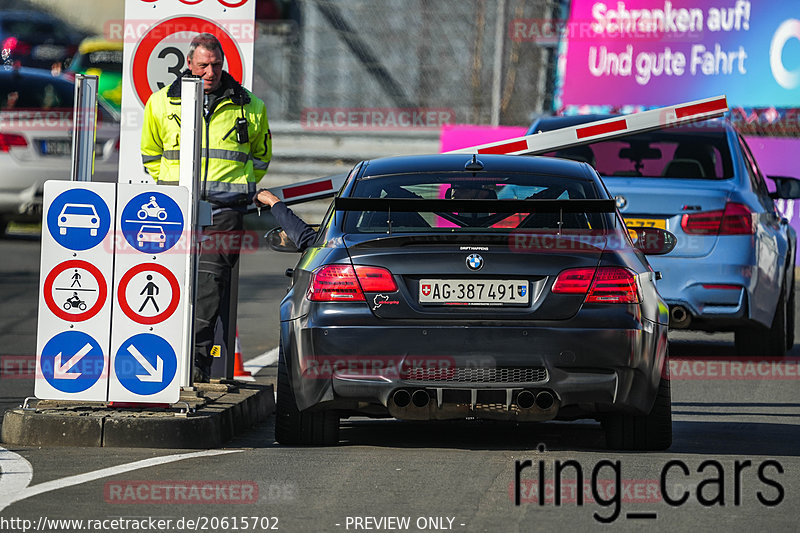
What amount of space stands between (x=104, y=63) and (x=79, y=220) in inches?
902

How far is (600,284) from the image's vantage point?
7.35 metres

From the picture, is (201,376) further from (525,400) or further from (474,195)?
(525,400)

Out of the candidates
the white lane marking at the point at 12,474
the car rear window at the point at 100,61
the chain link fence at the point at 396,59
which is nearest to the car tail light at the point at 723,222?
the white lane marking at the point at 12,474

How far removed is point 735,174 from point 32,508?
7178mm

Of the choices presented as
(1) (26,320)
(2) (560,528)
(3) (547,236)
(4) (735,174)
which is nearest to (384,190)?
(3) (547,236)

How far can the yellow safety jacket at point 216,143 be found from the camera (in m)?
9.28

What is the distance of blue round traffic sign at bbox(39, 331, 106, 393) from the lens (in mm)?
7793

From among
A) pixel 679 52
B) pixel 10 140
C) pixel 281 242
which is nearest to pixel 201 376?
pixel 281 242

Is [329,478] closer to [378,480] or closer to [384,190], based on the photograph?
[378,480]

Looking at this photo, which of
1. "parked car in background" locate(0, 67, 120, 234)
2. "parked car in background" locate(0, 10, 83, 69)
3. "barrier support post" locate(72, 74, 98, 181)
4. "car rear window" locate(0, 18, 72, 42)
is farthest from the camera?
"car rear window" locate(0, 18, 72, 42)

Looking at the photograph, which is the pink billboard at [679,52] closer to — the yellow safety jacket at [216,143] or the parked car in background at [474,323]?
the yellow safety jacket at [216,143]

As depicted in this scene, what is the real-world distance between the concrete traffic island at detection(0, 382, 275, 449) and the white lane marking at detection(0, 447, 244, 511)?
0.48ft

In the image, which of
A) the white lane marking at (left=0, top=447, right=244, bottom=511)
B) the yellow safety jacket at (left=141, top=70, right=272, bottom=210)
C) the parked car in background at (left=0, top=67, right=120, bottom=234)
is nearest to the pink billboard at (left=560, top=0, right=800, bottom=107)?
the parked car in background at (left=0, top=67, right=120, bottom=234)

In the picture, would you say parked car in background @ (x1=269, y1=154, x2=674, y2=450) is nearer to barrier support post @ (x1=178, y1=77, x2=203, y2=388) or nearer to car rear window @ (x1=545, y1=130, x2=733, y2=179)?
barrier support post @ (x1=178, y1=77, x2=203, y2=388)
